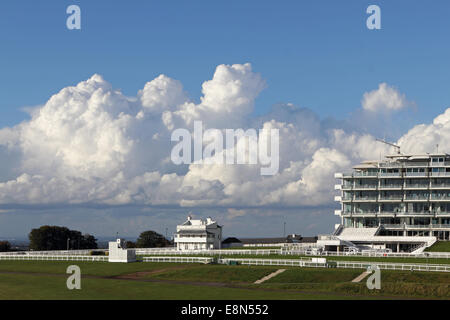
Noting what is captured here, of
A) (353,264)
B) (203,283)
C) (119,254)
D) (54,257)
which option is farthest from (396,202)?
(203,283)

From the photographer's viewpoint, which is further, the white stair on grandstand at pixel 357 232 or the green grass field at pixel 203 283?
the white stair on grandstand at pixel 357 232

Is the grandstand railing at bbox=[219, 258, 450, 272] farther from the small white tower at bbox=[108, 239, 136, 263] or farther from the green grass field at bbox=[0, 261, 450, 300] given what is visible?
the small white tower at bbox=[108, 239, 136, 263]

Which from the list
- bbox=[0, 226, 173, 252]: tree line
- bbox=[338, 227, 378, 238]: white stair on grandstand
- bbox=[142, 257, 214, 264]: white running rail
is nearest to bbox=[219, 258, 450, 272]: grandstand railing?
bbox=[142, 257, 214, 264]: white running rail

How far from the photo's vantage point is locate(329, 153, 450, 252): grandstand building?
124438 millimetres

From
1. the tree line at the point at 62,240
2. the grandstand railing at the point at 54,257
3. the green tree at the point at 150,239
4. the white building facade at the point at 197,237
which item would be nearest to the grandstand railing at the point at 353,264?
the grandstand railing at the point at 54,257

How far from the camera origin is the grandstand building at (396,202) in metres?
124

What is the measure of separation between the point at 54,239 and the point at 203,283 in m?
112

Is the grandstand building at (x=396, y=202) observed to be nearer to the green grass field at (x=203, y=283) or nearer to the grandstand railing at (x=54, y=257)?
the grandstand railing at (x=54, y=257)

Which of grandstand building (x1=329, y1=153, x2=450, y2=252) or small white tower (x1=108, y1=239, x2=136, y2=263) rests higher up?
grandstand building (x1=329, y1=153, x2=450, y2=252)

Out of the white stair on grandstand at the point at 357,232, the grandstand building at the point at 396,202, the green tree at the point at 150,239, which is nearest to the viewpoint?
the grandstand building at the point at 396,202

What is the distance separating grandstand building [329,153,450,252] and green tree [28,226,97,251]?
74.9 metres

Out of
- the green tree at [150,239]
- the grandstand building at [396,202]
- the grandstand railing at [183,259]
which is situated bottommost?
the green tree at [150,239]

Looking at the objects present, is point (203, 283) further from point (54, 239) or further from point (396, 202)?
point (54, 239)
